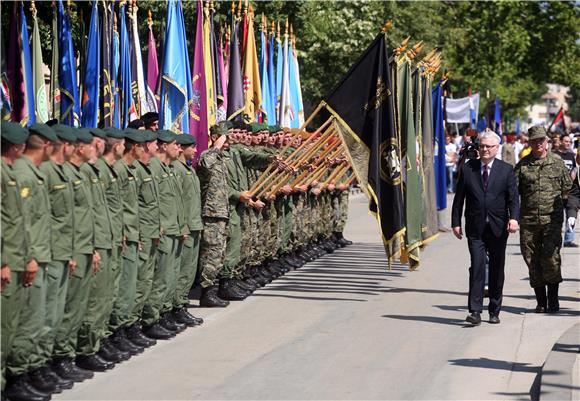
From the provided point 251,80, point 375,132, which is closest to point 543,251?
point 375,132

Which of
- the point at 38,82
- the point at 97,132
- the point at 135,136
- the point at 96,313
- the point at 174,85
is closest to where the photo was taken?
the point at 96,313

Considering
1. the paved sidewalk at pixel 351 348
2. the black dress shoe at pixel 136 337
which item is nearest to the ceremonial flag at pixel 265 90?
the paved sidewalk at pixel 351 348

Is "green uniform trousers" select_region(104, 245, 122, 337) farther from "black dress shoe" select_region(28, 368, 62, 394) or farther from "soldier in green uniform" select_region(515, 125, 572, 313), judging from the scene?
"soldier in green uniform" select_region(515, 125, 572, 313)

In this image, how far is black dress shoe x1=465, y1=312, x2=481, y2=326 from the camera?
493 inches

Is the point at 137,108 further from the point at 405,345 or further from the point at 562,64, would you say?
the point at 562,64

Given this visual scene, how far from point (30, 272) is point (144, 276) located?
269 cm

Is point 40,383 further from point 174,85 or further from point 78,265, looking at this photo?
point 174,85

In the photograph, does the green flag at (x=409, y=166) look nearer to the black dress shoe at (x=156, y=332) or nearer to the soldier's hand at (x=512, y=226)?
the soldier's hand at (x=512, y=226)

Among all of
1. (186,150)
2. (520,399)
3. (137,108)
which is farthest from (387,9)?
(520,399)

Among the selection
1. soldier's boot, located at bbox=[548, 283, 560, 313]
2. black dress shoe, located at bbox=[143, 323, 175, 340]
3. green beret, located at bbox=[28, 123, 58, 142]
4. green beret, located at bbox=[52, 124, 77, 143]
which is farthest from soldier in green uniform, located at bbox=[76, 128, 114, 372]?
soldier's boot, located at bbox=[548, 283, 560, 313]

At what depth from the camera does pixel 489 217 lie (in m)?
12.7

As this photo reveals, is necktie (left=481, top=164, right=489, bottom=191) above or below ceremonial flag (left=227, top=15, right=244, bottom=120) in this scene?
below

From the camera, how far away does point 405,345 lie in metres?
11.3

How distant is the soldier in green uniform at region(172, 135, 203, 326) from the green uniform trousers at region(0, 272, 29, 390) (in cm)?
360
